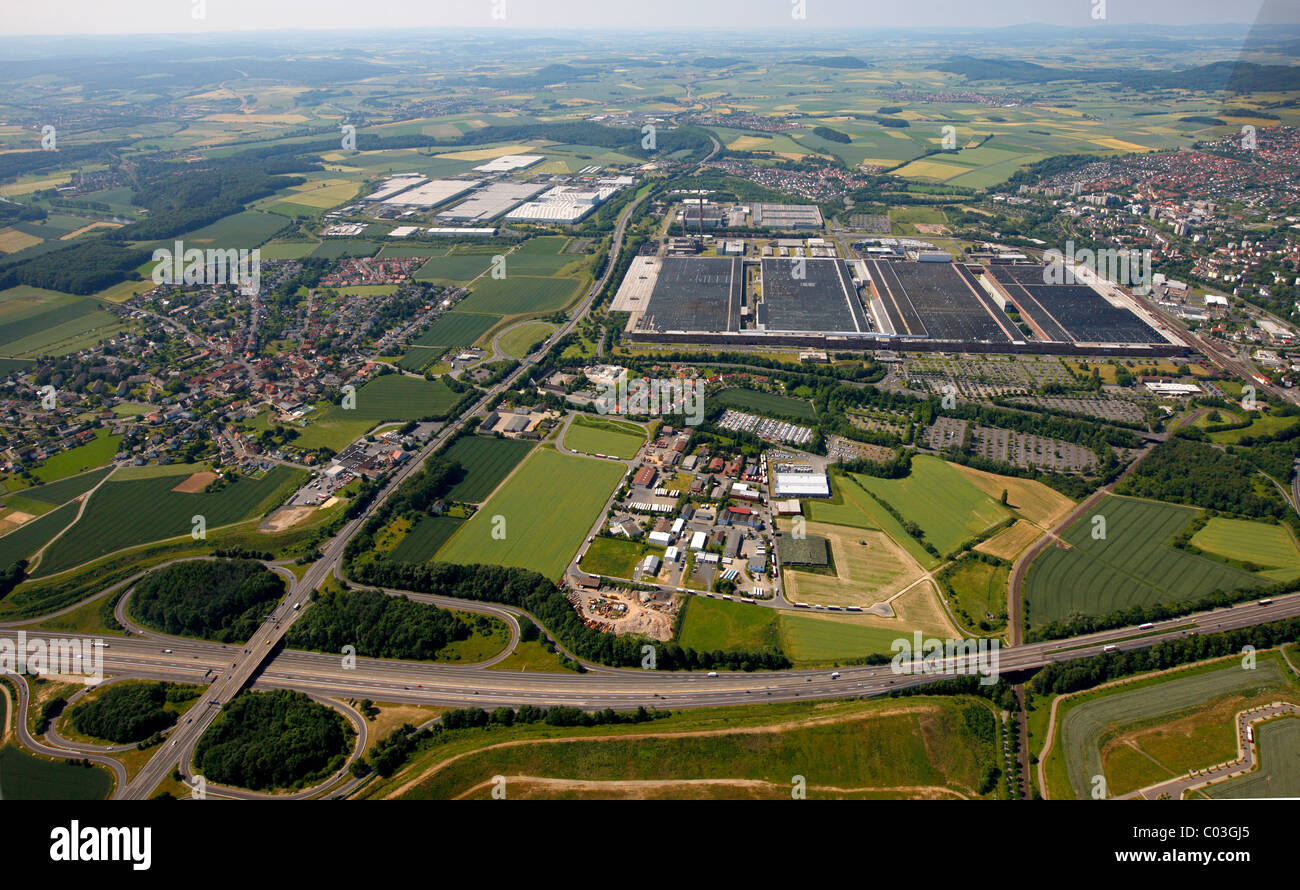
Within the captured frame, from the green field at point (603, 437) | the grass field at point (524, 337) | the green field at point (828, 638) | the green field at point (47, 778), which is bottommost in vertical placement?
the green field at point (47, 778)

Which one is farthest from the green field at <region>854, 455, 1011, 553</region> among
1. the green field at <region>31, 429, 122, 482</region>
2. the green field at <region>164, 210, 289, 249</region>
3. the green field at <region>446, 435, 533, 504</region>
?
the green field at <region>164, 210, 289, 249</region>

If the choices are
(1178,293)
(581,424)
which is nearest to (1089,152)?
(1178,293)

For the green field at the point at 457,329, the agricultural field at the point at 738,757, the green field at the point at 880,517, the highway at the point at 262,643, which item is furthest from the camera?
the green field at the point at 457,329

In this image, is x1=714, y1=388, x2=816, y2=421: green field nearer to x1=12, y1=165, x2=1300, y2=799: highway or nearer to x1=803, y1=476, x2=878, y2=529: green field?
x1=803, y1=476, x2=878, y2=529: green field

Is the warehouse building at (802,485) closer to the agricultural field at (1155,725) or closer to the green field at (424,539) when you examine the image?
the agricultural field at (1155,725)

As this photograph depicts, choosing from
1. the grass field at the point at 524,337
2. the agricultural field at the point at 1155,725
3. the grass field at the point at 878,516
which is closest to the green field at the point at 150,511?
the grass field at the point at 524,337

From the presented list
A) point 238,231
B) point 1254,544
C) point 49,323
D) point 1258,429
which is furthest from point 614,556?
point 238,231
